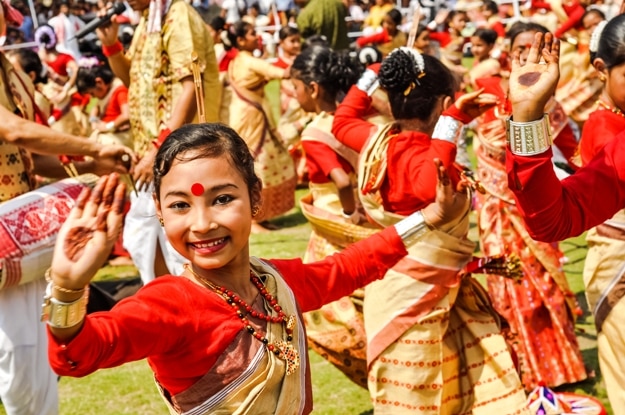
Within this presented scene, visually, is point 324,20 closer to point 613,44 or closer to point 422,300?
point 422,300

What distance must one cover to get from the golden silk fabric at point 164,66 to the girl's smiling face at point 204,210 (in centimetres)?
219

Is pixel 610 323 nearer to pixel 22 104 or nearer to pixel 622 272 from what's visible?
pixel 622 272

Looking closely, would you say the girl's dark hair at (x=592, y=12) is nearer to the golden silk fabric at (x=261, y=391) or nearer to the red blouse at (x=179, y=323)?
the red blouse at (x=179, y=323)

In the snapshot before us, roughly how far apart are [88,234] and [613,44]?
1680 mm

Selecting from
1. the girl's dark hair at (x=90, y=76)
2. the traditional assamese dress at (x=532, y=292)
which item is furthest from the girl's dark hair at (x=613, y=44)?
the girl's dark hair at (x=90, y=76)

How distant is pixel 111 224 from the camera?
171 centimetres

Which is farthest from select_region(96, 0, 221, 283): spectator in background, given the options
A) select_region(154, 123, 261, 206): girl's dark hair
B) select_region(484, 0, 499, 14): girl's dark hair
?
select_region(484, 0, 499, 14): girl's dark hair

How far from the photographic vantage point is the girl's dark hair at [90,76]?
7.90 m

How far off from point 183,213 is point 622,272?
1633mm

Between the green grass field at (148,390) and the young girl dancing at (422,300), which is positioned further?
the green grass field at (148,390)

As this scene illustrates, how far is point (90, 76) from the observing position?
7906 mm

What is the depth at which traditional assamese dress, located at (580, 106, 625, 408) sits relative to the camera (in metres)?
2.89

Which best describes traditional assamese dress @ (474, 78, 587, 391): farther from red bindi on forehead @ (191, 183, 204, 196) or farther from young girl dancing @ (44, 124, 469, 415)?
red bindi on forehead @ (191, 183, 204, 196)

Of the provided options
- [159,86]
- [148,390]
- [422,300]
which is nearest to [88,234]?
[422,300]
